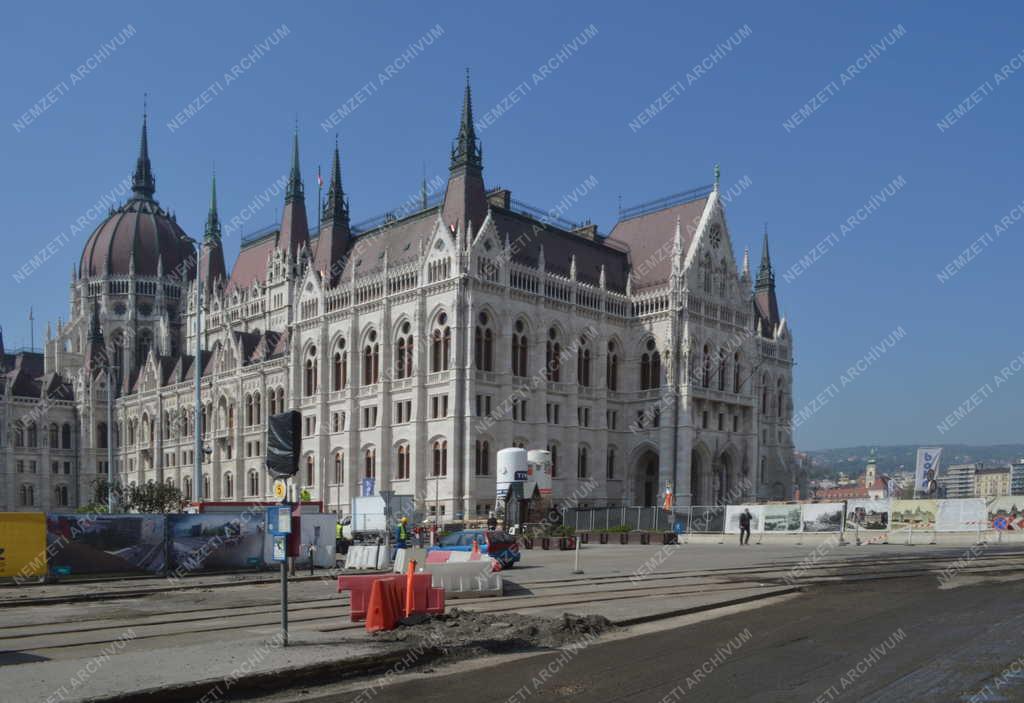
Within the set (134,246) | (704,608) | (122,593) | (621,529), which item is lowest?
(621,529)

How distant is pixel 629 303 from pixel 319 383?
2190cm

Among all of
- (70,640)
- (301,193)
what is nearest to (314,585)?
(70,640)

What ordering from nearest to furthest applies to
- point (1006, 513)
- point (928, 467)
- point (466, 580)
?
point (466, 580) → point (1006, 513) → point (928, 467)

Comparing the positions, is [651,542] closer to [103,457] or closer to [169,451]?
[169,451]

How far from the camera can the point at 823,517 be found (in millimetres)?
48094

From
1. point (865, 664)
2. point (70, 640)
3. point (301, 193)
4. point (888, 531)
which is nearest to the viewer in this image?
point (865, 664)

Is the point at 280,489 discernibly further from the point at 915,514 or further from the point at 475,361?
the point at 475,361

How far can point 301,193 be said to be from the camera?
8106cm

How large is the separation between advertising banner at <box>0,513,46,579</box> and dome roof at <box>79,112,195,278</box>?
272 feet

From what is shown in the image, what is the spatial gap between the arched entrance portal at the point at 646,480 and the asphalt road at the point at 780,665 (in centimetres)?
5189

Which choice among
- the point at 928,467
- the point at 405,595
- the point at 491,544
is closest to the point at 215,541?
the point at 491,544

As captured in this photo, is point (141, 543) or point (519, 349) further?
point (519, 349)

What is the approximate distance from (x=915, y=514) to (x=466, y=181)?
32525 mm

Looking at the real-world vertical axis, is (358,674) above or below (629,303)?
below
